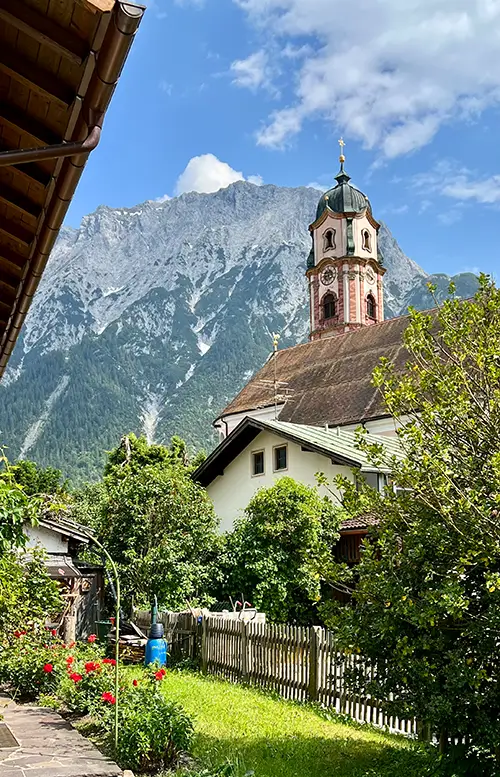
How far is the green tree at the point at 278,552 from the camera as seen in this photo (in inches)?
747

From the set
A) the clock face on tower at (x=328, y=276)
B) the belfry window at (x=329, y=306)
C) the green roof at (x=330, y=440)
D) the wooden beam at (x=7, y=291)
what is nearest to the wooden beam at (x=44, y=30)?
the wooden beam at (x=7, y=291)

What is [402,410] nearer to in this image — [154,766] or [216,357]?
[154,766]

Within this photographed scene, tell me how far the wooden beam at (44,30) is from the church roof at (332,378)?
27984mm

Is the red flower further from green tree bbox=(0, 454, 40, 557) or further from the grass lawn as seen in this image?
green tree bbox=(0, 454, 40, 557)

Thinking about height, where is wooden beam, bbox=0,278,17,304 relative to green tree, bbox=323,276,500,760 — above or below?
above

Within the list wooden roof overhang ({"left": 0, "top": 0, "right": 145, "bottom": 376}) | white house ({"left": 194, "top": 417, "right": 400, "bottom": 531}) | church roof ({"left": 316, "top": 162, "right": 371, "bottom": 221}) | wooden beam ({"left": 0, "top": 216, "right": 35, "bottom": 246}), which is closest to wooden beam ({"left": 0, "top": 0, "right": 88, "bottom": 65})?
wooden roof overhang ({"left": 0, "top": 0, "right": 145, "bottom": 376})

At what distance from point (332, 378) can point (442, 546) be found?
103 feet

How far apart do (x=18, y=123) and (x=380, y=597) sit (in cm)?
521

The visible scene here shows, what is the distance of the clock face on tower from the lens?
60.7 metres

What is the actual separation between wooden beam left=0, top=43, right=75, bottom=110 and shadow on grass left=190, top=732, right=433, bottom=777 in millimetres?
5908

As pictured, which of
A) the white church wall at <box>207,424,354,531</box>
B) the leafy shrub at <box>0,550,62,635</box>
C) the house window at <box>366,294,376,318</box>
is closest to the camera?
the leafy shrub at <box>0,550,62,635</box>

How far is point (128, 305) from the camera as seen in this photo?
19288 centimetres

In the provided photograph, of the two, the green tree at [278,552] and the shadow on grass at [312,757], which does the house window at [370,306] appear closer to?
the green tree at [278,552]

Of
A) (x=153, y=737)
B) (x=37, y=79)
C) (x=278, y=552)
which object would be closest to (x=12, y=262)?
(x=37, y=79)
